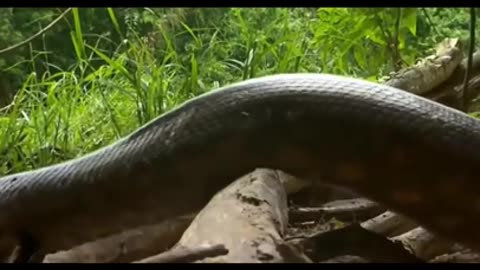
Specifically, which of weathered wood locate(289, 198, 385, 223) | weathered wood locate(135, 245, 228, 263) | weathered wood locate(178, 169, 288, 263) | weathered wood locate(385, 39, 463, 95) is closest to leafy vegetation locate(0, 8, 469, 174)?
weathered wood locate(385, 39, 463, 95)

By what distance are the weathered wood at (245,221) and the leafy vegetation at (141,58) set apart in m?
0.68

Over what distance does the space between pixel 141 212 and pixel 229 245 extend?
22cm

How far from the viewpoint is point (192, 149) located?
0.88 m

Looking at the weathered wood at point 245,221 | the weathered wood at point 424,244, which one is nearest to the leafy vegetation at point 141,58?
the weathered wood at point 424,244

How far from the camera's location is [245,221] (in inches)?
31.6

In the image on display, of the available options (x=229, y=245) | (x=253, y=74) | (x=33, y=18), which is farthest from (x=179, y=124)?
(x=33, y=18)

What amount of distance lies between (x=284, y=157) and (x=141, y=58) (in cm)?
97

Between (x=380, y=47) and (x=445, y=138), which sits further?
(x=380, y=47)

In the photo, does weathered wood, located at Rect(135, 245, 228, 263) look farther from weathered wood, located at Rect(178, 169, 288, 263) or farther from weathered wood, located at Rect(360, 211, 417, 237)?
weathered wood, located at Rect(360, 211, 417, 237)

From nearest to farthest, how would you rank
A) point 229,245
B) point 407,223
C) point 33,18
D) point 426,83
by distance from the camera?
point 229,245 < point 407,223 < point 426,83 < point 33,18

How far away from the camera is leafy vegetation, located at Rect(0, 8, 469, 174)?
5.49 ft

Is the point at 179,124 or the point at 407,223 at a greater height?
the point at 179,124

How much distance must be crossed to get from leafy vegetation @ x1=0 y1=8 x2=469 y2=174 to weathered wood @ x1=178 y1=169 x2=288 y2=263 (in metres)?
0.68

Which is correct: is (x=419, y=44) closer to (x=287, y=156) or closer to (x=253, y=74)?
(x=253, y=74)
